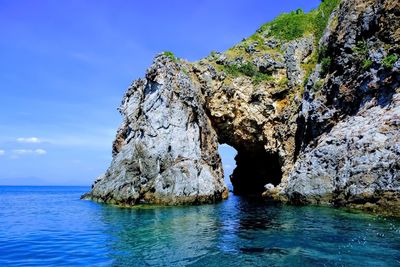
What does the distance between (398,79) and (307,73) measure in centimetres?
1718

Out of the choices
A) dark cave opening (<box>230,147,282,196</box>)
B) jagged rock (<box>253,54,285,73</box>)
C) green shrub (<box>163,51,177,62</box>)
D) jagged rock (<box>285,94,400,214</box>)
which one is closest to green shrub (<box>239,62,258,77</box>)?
jagged rock (<box>253,54,285,73</box>)

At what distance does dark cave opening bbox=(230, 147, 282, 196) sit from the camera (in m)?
52.8

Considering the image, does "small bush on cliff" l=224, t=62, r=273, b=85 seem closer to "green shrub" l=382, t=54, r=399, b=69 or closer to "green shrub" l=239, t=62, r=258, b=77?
"green shrub" l=239, t=62, r=258, b=77

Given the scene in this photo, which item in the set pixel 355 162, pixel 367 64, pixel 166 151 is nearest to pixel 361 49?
pixel 367 64

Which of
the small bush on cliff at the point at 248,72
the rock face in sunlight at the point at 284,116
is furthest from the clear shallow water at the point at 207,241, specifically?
the small bush on cliff at the point at 248,72

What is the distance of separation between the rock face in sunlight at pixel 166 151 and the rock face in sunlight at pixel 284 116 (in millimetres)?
123

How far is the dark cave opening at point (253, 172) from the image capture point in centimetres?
5278

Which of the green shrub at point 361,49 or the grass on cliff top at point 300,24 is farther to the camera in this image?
the grass on cliff top at point 300,24

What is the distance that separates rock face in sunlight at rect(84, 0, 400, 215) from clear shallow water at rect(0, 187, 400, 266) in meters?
5.41

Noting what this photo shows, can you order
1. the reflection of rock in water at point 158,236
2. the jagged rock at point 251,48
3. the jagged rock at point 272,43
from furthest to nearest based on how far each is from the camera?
the jagged rock at point 272,43 < the jagged rock at point 251,48 < the reflection of rock in water at point 158,236

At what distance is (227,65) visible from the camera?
46.2 meters

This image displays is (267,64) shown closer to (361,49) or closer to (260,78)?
(260,78)

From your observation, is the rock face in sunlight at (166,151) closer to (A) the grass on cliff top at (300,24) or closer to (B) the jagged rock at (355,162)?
(B) the jagged rock at (355,162)

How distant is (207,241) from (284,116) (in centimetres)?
2996
